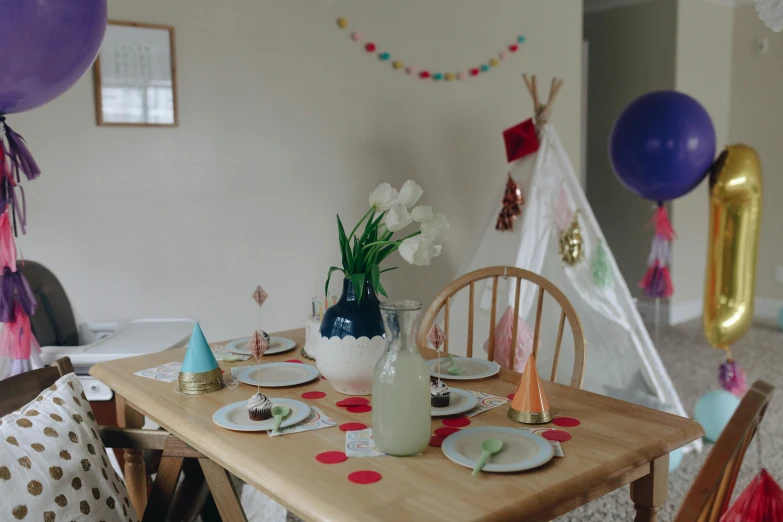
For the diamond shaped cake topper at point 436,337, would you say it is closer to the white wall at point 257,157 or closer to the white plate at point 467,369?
the white plate at point 467,369

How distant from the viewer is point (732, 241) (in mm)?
2631

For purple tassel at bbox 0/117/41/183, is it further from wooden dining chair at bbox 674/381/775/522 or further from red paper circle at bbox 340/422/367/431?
wooden dining chair at bbox 674/381/775/522

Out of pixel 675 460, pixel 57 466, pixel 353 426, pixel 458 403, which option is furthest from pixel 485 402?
pixel 675 460

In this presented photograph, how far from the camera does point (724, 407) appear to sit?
2711 mm

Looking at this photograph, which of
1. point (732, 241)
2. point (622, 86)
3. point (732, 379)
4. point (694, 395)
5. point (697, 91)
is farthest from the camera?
point (622, 86)

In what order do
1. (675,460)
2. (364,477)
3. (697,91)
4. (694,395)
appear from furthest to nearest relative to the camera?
(697,91) < (694,395) < (675,460) < (364,477)

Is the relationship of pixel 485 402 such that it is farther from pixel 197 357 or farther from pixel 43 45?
pixel 43 45

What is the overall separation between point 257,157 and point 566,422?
1942mm

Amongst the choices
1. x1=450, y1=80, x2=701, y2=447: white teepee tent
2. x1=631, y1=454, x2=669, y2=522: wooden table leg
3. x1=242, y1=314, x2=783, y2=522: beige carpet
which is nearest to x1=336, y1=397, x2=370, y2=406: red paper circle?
x1=631, y1=454, x2=669, y2=522: wooden table leg

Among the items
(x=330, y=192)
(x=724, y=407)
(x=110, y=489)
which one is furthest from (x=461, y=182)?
(x=110, y=489)

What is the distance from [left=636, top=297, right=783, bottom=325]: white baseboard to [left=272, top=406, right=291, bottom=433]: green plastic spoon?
167 inches

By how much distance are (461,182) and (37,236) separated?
1951mm

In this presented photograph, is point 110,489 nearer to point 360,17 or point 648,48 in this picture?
point 360,17

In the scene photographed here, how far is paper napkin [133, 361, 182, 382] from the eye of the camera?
4.89 ft
